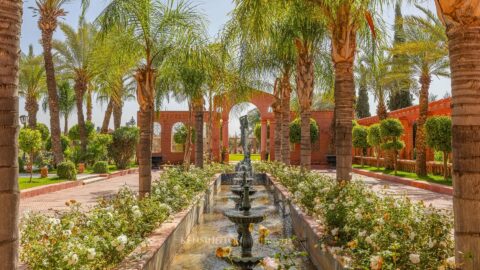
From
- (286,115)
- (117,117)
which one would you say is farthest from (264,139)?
(286,115)

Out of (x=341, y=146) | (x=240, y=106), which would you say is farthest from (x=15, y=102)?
(x=240, y=106)

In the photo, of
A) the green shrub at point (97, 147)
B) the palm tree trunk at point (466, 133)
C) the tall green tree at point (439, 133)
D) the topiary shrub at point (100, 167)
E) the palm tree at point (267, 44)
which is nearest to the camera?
the palm tree trunk at point (466, 133)

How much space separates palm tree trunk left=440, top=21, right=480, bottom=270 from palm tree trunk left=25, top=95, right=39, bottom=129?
94.7ft

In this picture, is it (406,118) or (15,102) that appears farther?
(406,118)

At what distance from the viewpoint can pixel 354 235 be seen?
15.1ft

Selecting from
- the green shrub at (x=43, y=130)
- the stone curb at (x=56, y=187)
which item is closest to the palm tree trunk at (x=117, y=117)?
the green shrub at (x=43, y=130)

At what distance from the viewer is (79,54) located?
23734 mm

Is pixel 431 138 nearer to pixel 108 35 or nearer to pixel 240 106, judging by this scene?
pixel 108 35

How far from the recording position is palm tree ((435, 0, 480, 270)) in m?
2.85

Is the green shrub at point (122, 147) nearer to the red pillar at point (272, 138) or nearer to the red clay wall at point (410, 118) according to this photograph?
the red pillar at point (272, 138)

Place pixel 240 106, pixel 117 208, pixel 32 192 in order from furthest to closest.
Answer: pixel 240 106
pixel 32 192
pixel 117 208

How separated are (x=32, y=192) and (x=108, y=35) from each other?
6.61m

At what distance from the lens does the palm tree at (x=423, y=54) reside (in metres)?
16.4

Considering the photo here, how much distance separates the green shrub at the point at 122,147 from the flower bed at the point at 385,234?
19.9 m
